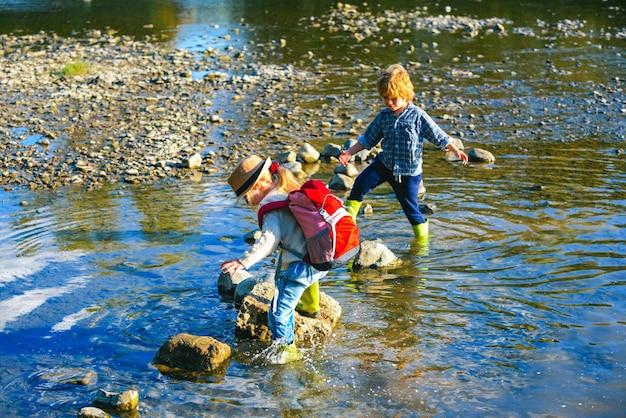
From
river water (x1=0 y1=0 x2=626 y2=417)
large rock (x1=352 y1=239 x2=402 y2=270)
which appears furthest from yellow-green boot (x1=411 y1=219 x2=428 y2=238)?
large rock (x1=352 y1=239 x2=402 y2=270)

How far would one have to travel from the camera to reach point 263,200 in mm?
6191

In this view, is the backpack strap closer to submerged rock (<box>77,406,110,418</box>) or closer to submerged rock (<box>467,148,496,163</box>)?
submerged rock (<box>77,406,110,418</box>)

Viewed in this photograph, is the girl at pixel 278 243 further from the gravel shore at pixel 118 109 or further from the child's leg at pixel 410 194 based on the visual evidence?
the gravel shore at pixel 118 109

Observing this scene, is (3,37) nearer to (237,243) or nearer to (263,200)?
(237,243)

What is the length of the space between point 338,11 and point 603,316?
20.2 metres

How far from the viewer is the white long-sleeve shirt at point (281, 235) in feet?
19.8

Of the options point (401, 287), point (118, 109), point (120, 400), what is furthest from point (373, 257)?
point (118, 109)

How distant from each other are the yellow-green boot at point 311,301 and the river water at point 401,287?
279 millimetres

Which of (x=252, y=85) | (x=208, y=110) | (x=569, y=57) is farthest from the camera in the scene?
(x=569, y=57)

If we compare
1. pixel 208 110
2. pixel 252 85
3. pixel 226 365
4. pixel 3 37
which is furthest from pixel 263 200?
pixel 3 37

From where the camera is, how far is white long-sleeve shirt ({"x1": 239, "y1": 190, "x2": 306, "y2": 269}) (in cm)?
605

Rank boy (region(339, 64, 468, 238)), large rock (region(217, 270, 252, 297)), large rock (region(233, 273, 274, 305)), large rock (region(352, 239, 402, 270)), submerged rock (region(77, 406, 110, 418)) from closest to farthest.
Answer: submerged rock (region(77, 406, 110, 418)) < large rock (region(233, 273, 274, 305)) < large rock (region(217, 270, 252, 297)) < boy (region(339, 64, 468, 238)) < large rock (region(352, 239, 402, 270))

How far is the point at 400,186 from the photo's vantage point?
28.4ft

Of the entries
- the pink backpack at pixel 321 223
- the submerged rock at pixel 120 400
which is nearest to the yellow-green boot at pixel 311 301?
the pink backpack at pixel 321 223
